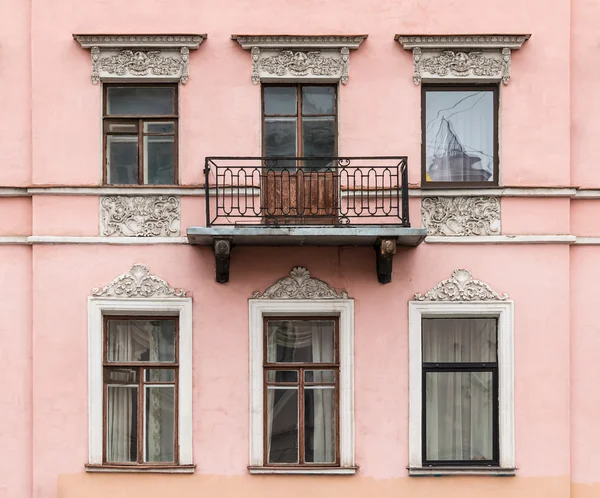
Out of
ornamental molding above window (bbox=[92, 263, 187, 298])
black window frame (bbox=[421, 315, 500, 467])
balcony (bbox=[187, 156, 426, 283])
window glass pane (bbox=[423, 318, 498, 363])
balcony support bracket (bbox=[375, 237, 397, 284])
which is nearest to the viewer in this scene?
balcony support bracket (bbox=[375, 237, 397, 284])

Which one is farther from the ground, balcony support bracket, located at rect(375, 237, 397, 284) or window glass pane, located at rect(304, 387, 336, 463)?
balcony support bracket, located at rect(375, 237, 397, 284)

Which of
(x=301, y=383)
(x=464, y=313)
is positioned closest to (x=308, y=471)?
(x=301, y=383)

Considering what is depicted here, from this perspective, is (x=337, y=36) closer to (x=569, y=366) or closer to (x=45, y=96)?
(x=45, y=96)

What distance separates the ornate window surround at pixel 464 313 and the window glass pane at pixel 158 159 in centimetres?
375

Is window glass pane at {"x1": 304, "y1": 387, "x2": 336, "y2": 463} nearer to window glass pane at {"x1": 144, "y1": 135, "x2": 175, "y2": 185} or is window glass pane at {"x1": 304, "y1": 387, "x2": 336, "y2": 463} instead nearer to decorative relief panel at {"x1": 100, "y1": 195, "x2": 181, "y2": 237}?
decorative relief panel at {"x1": 100, "y1": 195, "x2": 181, "y2": 237}

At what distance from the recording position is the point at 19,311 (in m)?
10.8

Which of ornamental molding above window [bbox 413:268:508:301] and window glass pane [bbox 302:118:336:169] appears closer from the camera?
ornamental molding above window [bbox 413:268:508:301]

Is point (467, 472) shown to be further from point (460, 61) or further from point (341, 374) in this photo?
point (460, 61)

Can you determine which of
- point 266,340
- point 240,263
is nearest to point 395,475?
point 266,340

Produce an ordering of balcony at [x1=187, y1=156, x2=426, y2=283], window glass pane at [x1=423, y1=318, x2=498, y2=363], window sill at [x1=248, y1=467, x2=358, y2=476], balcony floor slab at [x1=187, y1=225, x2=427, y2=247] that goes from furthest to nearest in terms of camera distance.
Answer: window glass pane at [x1=423, y1=318, x2=498, y2=363]
window sill at [x1=248, y1=467, x2=358, y2=476]
balcony at [x1=187, y1=156, x2=426, y2=283]
balcony floor slab at [x1=187, y1=225, x2=427, y2=247]

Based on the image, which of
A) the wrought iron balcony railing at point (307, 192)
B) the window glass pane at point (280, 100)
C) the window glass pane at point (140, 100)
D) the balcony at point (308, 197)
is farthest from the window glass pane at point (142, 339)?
the window glass pane at point (280, 100)

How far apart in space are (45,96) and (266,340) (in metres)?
4.40

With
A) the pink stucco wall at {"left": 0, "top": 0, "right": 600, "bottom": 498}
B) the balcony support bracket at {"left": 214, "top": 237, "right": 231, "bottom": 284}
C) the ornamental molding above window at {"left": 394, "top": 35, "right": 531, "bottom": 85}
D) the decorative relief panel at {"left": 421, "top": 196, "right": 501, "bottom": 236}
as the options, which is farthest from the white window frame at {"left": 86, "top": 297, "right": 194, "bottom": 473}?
the ornamental molding above window at {"left": 394, "top": 35, "right": 531, "bottom": 85}

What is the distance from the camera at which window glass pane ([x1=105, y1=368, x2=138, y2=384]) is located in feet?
35.6
